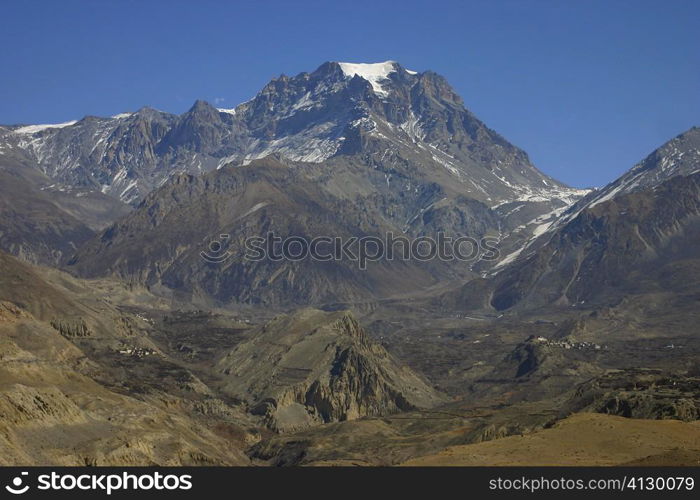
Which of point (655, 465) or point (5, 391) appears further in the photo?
point (5, 391)

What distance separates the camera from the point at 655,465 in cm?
13962

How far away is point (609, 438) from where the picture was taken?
549 feet

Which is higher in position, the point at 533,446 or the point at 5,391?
the point at 5,391

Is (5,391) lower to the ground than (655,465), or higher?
higher

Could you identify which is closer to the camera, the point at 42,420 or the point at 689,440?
the point at 689,440

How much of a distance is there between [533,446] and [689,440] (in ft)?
67.2
